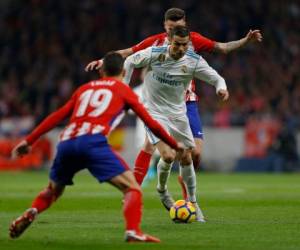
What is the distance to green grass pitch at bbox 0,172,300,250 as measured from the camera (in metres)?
8.37

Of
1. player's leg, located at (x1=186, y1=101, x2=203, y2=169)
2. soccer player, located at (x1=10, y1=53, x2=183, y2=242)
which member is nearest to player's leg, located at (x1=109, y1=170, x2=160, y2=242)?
soccer player, located at (x1=10, y1=53, x2=183, y2=242)

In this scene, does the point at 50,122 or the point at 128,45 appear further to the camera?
the point at 128,45

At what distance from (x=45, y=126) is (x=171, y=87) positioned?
2.98m

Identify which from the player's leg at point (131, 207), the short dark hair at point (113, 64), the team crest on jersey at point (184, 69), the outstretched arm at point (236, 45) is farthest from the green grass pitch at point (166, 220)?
the outstretched arm at point (236, 45)

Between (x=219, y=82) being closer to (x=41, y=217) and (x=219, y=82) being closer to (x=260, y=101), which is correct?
(x=41, y=217)

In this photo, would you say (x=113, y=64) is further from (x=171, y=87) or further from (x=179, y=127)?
(x=179, y=127)

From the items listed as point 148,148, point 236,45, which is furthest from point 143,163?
point 236,45

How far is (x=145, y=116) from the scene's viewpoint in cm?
→ 819

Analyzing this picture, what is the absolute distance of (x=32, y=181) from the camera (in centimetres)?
1997

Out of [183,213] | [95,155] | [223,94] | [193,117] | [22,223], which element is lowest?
[183,213]

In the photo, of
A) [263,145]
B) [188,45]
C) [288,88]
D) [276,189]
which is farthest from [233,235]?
[288,88]

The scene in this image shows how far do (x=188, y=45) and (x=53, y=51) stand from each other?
58.7 feet

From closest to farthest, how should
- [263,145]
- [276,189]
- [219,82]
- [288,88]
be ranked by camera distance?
1. [219,82]
2. [276,189]
3. [263,145]
4. [288,88]

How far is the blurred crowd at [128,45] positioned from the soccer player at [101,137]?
1628 cm
